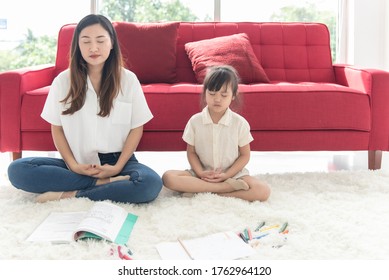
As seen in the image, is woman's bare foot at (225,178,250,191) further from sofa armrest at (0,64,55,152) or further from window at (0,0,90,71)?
window at (0,0,90,71)

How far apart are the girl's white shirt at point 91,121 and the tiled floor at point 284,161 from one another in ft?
2.32

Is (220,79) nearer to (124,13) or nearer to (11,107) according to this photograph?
(11,107)

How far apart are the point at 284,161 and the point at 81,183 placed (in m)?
1.59

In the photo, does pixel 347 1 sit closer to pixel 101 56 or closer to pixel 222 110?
pixel 222 110

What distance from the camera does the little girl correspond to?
211 cm

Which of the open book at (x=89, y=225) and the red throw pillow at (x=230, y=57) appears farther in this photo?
the red throw pillow at (x=230, y=57)

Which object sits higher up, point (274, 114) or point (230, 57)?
point (230, 57)

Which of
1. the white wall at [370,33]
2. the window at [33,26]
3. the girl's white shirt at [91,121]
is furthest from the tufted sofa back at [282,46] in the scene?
the girl's white shirt at [91,121]

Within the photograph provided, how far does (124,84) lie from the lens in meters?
2.22

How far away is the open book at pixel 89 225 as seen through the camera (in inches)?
63.1

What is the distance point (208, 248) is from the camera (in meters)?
1.56

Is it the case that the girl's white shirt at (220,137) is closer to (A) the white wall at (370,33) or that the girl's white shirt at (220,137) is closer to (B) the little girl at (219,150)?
(B) the little girl at (219,150)

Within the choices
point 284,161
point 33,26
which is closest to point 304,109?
point 284,161

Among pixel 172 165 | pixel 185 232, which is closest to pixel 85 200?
pixel 185 232
